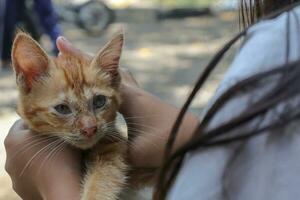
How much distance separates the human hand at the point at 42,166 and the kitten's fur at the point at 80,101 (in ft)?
0.10

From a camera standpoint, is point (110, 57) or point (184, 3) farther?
point (184, 3)

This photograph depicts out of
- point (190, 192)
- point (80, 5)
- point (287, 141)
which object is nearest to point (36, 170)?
point (190, 192)

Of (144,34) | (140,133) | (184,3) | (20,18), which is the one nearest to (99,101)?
(140,133)

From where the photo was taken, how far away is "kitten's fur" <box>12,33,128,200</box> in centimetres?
166

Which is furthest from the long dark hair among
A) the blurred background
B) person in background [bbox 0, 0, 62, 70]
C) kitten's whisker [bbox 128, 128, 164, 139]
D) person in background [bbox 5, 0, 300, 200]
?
person in background [bbox 0, 0, 62, 70]

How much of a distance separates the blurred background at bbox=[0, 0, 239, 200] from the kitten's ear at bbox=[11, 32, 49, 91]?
2.17 meters

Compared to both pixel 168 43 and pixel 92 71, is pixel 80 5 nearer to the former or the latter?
pixel 168 43

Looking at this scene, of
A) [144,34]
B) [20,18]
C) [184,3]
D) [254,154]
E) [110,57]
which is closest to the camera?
[254,154]

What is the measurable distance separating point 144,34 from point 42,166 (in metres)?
6.63

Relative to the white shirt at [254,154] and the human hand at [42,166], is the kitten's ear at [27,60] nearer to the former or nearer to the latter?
the human hand at [42,166]

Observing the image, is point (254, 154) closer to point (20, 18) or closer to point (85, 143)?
point (85, 143)

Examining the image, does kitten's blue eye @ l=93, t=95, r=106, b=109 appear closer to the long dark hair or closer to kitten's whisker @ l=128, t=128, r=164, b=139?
kitten's whisker @ l=128, t=128, r=164, b=139

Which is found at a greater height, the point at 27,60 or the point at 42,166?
the point at 27,60

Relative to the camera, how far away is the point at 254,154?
2.97ft
